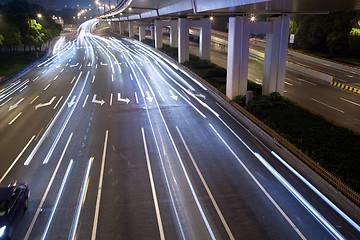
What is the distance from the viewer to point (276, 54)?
24875mm

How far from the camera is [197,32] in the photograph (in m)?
79.0

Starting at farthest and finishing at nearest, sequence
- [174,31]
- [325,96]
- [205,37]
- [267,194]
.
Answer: [174,31], [205,37], [325,96], [267,194]

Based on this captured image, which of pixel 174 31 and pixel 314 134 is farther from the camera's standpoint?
pixel 174 31

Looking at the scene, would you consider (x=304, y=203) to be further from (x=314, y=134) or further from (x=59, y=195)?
(x=59, y=195)

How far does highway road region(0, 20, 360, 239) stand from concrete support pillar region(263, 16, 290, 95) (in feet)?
14.7

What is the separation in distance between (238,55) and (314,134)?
10025 mm

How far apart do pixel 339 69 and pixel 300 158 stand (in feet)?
101

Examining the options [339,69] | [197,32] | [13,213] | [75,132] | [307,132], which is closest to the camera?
[13,213]

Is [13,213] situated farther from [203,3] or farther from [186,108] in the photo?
[203,3]

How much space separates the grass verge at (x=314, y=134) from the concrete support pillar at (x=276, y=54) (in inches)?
63.4

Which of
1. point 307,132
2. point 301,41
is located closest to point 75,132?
point 307,132

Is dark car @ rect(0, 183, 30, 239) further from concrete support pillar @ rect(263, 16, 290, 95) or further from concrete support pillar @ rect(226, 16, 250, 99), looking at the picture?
concrete support pillar @ rect(263, 16, 290, 95)

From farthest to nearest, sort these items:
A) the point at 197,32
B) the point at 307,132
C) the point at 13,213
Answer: the point at 197,32 < the point at 307,132 < the point at 13,213

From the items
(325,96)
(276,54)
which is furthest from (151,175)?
(325,96)
